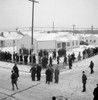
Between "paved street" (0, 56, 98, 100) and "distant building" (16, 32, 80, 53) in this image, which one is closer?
"paved street" (0, 56, 98, 100)

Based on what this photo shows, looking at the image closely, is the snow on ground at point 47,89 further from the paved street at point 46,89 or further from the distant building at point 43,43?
→ the distant building at point 43,43

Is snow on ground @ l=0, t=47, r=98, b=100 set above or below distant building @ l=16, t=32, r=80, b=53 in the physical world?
below

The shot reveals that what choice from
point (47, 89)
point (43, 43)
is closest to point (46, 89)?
point (47, 89)

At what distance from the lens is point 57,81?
1441 centimetres

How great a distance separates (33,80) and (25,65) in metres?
7.38

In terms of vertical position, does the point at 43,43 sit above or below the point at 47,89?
above

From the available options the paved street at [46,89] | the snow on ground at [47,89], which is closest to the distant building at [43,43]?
the snow on ground at [47,89]

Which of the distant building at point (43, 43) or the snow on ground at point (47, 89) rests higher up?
the distant building at point (43, 43)

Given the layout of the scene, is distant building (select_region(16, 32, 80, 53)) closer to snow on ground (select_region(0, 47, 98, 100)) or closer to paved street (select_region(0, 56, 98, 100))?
snow on ground (select_region(0, 47, 98, 100))

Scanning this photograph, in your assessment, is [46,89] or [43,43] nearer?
[46,89]

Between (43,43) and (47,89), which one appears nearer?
(47,89)

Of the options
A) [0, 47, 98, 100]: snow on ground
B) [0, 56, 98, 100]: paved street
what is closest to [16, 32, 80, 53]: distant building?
[0, 47, 98, 100]: snow on ground

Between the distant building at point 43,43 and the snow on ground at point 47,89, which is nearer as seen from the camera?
the snow on ground at point 47,89

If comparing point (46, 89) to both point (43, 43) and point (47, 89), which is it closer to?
point (47, 89)
